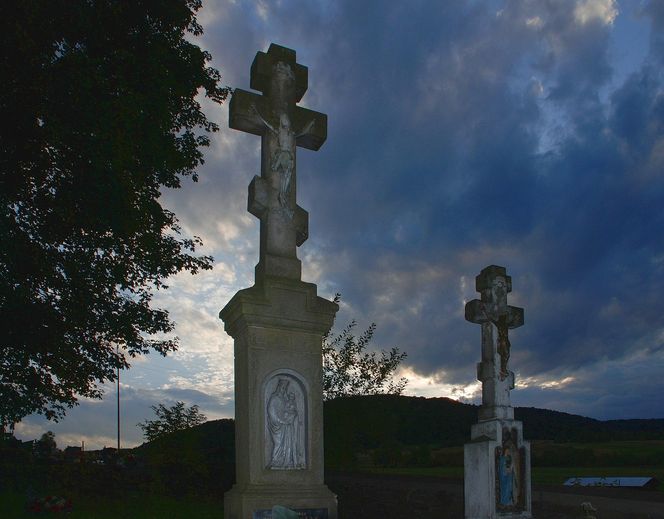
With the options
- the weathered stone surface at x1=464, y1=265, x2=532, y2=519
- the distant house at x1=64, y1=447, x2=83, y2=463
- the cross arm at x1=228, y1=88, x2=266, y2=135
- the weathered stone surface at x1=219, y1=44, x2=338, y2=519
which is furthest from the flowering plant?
the cross arm at x1=228, y1=88, x2=266, y2=135

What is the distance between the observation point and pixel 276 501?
22.9 ft

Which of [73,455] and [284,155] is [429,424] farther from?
[284,155]

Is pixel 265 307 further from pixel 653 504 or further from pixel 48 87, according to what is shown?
pixel 653 504

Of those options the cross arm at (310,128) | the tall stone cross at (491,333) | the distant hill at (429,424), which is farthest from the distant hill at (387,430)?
the cross arm at (310,128)

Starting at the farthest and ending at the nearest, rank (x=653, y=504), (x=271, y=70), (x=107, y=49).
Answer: (x=107, y=49)
(x=653, y=504)
(x=271, y=70)

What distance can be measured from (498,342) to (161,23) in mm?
10185

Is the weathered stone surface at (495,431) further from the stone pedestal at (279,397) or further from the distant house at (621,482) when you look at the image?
the distant house at (621,482)

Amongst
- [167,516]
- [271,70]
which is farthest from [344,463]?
[271,70]

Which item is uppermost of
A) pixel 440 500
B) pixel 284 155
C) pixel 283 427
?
pixel 284 155

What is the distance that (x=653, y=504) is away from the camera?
37.0 ft

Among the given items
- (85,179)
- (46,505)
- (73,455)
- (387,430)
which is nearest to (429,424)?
(387,430)

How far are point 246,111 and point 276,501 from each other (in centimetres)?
461

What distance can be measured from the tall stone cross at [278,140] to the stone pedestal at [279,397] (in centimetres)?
47

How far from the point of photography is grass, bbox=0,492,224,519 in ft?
46.0
